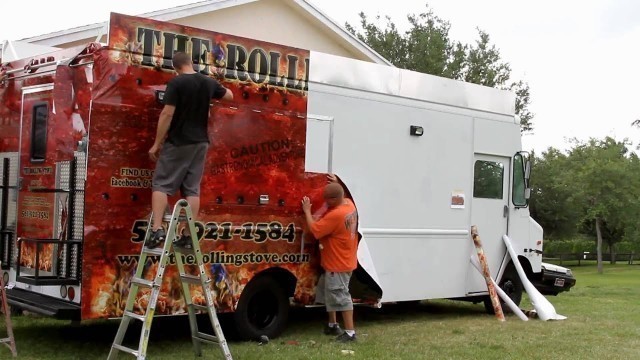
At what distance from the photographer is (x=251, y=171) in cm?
731

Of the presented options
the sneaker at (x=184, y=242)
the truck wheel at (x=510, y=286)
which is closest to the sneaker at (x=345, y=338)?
the sneaker at (x=184, y=242)

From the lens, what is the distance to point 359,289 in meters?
8.45

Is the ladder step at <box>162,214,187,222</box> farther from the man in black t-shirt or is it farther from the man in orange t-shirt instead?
the man in orange t-shirt

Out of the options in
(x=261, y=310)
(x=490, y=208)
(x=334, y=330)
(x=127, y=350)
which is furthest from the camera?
(x=490, y=208)

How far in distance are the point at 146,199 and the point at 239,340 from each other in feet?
5.87

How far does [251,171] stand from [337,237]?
115 centimetres

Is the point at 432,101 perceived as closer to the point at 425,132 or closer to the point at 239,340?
the point at 425,132

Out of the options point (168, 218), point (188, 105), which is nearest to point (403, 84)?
point (188, 105)

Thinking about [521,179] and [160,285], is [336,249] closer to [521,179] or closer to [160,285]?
[160,285]

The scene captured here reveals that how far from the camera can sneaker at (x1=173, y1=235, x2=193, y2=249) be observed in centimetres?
623

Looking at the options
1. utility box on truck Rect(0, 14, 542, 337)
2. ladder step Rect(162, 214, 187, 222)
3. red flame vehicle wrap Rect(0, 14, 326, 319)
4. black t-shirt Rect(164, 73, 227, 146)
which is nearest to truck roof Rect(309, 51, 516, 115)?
utility box on truck Rect(0, 14, 542, 337)

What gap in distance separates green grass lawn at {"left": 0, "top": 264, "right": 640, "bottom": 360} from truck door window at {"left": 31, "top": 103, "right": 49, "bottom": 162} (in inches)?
70.8

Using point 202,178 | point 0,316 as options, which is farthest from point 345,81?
point 0,316

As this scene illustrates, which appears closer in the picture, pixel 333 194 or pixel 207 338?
pixel 207 338
